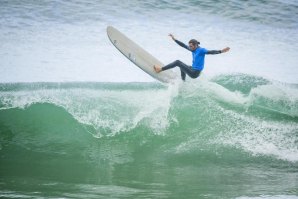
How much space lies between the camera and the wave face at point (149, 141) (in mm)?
6301

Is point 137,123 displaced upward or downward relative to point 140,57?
downward

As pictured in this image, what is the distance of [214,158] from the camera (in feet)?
24.8

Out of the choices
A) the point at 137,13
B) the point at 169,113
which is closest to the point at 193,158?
the point at 169,113

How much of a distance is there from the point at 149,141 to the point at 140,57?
266 cm

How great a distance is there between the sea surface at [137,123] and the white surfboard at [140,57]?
0.35m

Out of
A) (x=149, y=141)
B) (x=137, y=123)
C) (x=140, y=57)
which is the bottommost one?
(x=149, y=141)

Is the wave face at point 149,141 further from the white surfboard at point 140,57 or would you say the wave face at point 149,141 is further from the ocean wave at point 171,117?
the white surfboard at point 140,57

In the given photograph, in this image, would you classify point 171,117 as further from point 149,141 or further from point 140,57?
point 140,57

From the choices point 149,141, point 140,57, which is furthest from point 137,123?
point 140,57

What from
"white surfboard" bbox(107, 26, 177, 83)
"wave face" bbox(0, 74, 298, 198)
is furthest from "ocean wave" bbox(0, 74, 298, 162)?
"white surfboard" bbox(107, 26, 177, 83)

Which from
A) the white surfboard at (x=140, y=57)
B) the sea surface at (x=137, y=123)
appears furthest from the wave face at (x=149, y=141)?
the white surfboard at (x=140, y=57)

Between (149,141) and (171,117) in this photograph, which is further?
(171,117)

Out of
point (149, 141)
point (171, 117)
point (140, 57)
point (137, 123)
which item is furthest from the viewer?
point (140, 57)

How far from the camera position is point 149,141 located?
27.0 feet
